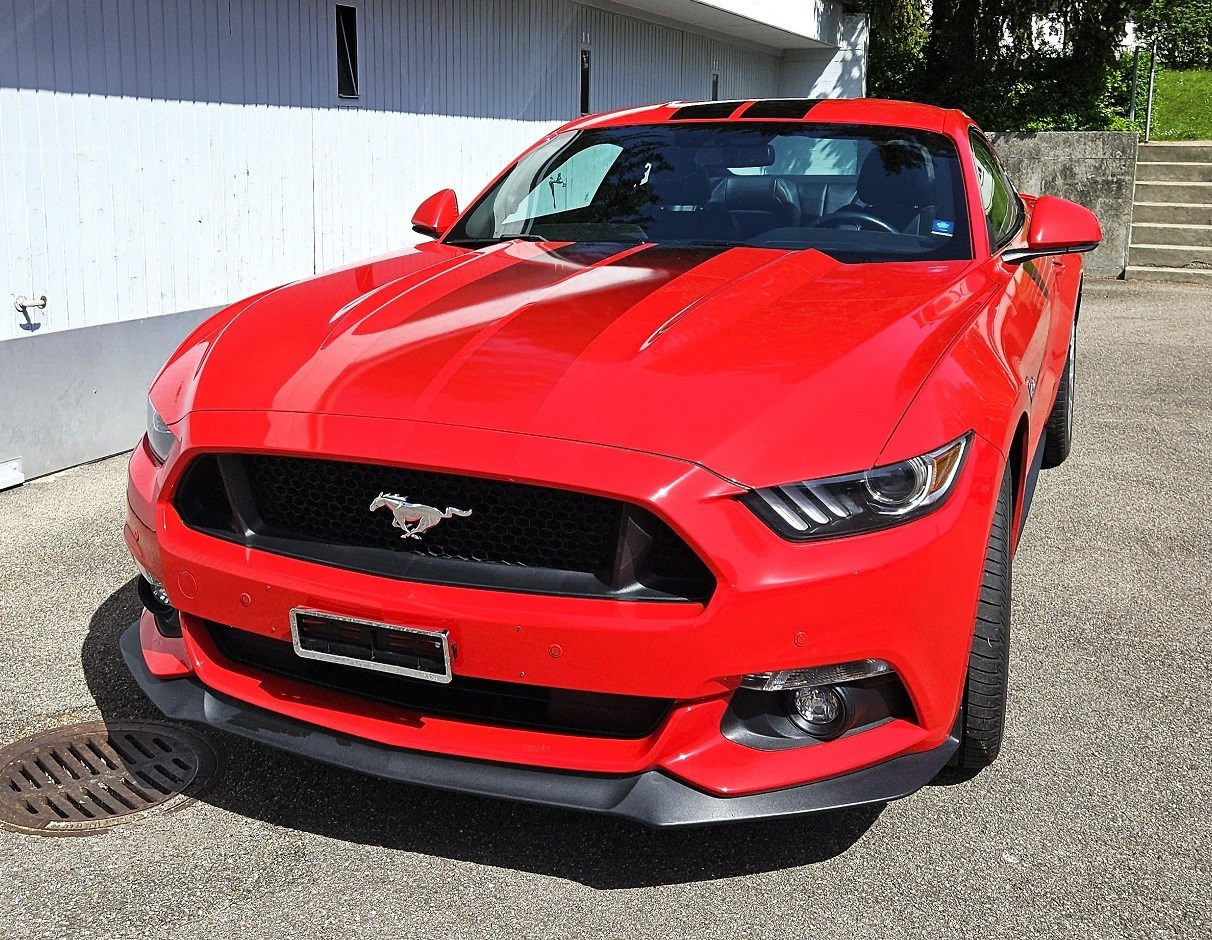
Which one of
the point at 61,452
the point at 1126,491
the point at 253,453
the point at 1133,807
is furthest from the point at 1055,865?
the point at 61,452

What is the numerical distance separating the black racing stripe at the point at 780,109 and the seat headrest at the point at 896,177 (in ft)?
1.14

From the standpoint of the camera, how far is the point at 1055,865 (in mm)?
2777

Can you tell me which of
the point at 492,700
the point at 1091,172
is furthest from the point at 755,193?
the point at 1091,172

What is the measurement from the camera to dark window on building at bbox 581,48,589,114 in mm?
12016

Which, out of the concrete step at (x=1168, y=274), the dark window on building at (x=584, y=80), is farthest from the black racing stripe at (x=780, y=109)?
the concrete step at (x=1168, y=274)

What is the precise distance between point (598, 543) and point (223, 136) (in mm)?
5497

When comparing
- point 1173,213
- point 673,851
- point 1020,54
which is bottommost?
point 673,851

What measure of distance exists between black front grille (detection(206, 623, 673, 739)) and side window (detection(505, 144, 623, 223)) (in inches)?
81.7

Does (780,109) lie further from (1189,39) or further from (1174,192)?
(1189,39)

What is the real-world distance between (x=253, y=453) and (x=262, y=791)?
915mm

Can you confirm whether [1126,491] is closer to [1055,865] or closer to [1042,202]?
[1042,202]

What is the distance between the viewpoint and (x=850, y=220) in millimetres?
4035

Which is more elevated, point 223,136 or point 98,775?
point 223,136

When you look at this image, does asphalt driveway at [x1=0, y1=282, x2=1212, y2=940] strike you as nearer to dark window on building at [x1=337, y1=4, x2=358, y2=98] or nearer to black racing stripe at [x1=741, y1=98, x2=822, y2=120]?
black racing stripe at [x1=741, y1=98, x2=822, y2=120]
